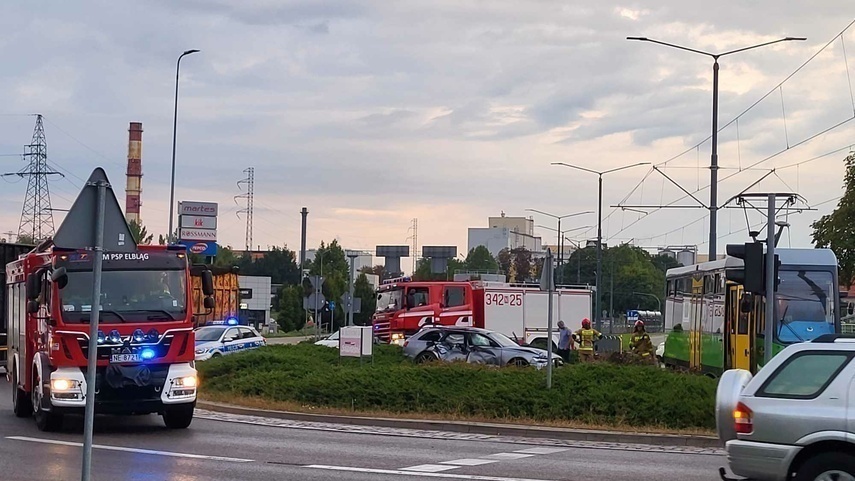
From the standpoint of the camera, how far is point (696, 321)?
94.9ft

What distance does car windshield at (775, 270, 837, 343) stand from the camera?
2325 cm

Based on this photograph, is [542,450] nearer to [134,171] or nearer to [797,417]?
[797,417]

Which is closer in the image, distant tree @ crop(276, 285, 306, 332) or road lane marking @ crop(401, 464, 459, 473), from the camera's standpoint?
road lane marking @ crop(401, 464, 459, 473)

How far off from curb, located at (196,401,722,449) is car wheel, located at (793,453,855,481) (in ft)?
23.6

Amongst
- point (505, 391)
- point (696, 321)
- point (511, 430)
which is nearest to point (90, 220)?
point (511, 430)

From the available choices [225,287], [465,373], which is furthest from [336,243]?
[465,373]

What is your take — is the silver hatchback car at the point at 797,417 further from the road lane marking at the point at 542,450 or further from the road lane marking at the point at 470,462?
the road lane marking at the point at 542,450

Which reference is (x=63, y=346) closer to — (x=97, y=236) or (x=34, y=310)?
(x=34, y=310)

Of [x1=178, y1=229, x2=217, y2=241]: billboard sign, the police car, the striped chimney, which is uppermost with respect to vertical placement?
the striped chimney

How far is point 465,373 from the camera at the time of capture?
2100 cm

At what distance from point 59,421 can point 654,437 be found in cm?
880

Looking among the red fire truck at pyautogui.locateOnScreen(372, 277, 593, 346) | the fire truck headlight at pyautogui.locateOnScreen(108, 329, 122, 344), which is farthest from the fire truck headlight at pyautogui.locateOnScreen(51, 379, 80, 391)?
the red fire truck at pyautogui.locateOnScreen(372, 277, 593, 346)

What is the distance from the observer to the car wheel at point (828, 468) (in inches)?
371

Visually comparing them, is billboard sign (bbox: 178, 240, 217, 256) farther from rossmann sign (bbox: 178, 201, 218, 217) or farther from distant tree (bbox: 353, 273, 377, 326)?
distant tree (bbox: 353, 273, 377, 326)
